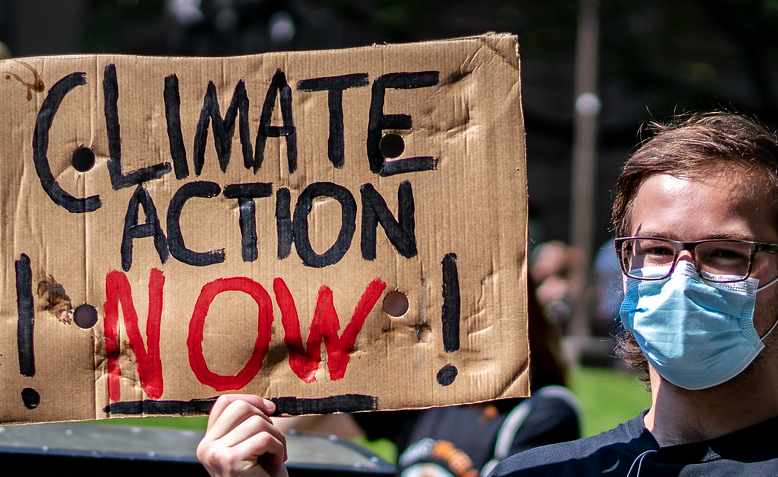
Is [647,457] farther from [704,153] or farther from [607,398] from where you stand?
[607,398]

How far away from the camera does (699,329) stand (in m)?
1.93

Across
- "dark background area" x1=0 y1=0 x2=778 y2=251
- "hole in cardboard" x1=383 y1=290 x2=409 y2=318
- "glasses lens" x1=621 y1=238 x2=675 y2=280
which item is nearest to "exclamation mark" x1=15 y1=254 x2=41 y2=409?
"hole in cardboard" x1=383 y1=290 x2=409 y2=318

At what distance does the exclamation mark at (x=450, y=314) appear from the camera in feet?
6.66

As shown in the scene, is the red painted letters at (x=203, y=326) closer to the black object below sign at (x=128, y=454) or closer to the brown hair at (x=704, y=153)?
the black object below sign at (x=128, y=454)

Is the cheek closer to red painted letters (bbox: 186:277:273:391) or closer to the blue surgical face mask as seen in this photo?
the blue surgical face mask

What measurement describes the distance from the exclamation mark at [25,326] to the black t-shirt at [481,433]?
1353 millimetres

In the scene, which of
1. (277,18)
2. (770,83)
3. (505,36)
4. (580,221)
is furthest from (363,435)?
(580,221)

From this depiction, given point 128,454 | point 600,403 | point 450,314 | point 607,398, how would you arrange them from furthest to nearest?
point 607,398, point 600,403, point 128,454, point 450,314

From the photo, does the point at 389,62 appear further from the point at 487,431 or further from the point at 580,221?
the point at 580,221

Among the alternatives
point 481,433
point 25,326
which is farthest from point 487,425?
point 25,326

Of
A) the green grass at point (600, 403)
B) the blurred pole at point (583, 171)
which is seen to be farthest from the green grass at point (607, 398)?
the blurred pole at point (583, 171)

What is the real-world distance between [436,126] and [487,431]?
1302mm

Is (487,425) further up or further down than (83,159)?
further down

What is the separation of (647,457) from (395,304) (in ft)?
1.69
